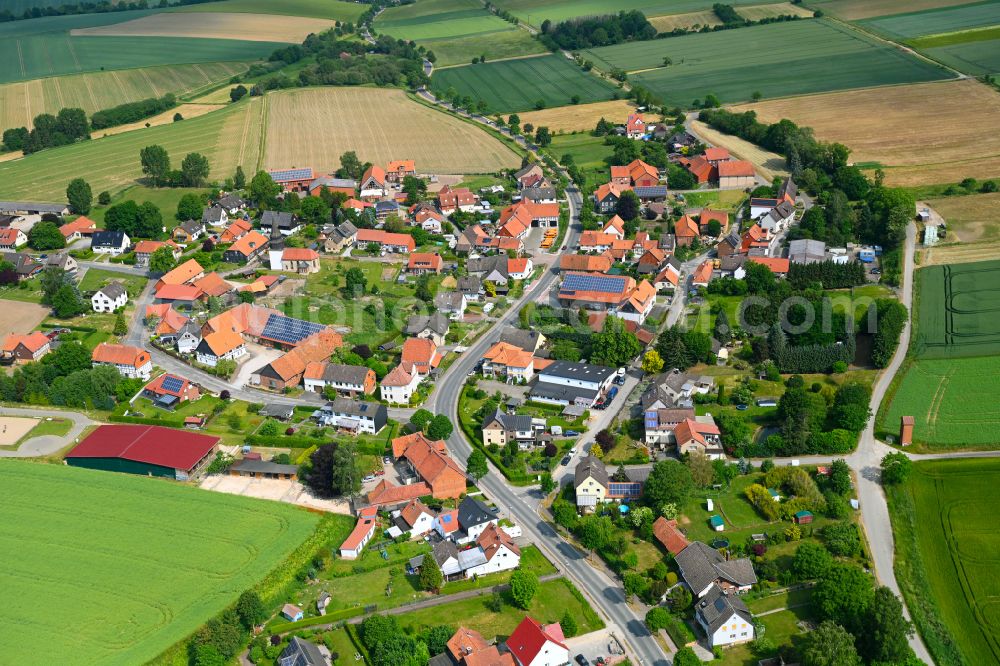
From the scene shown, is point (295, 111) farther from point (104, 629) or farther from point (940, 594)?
point (940, 594)

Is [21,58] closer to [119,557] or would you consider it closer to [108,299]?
[108,299]

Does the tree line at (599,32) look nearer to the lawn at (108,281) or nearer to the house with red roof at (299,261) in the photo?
the house with red roof at (299,261)

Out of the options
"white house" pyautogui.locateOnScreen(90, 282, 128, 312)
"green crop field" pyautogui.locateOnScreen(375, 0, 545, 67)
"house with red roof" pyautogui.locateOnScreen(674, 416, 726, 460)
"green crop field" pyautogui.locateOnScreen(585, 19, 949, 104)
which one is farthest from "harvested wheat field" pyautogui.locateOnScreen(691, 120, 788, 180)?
"white house" pyautogui.locateOnScreen(90, 282, 128, 312)

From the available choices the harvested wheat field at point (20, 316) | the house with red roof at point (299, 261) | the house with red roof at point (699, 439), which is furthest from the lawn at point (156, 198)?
the house with red roof at point (699, 439)

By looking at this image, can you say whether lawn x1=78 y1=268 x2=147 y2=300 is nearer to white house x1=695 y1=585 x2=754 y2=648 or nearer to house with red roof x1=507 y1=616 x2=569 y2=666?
house with red roof x1=507 y1=616 x2=569 y2=666

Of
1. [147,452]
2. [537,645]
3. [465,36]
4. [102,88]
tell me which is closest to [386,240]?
[147,452]

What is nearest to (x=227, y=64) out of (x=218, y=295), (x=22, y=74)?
(x=22, y=74)
